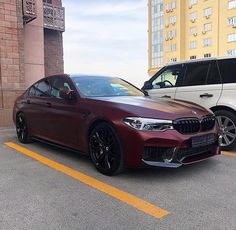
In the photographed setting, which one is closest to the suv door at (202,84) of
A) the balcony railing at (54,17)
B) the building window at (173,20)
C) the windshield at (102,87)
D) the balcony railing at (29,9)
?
the windshield at (102,87)

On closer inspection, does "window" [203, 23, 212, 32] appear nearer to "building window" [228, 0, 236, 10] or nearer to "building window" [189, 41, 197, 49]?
"building window" [189, 41, 197, 49]

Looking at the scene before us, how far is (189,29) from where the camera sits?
204ft

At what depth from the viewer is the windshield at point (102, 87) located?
5.36m

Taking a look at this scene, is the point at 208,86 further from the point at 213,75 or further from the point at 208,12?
the point at 208,12

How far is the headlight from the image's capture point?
4.25 meters

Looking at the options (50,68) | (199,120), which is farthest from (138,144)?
(50,68)

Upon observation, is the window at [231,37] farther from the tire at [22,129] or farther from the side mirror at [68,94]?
the side mirror at [68,94]

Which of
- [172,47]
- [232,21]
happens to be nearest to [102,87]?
[232,21]

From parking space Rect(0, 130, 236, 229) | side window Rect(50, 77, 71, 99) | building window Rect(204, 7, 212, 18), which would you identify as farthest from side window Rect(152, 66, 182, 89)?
building window Rect(204, 7, 212, 18)

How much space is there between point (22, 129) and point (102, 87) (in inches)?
91.3

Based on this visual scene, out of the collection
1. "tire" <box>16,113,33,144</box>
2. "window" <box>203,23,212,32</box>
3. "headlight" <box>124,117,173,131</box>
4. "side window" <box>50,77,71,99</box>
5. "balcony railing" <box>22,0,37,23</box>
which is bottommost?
"tire" <box>16,113,33,144</box>

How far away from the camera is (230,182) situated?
4359mm

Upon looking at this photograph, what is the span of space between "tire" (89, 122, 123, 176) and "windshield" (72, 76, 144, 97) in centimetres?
79

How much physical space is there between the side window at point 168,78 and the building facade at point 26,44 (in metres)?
4.89
